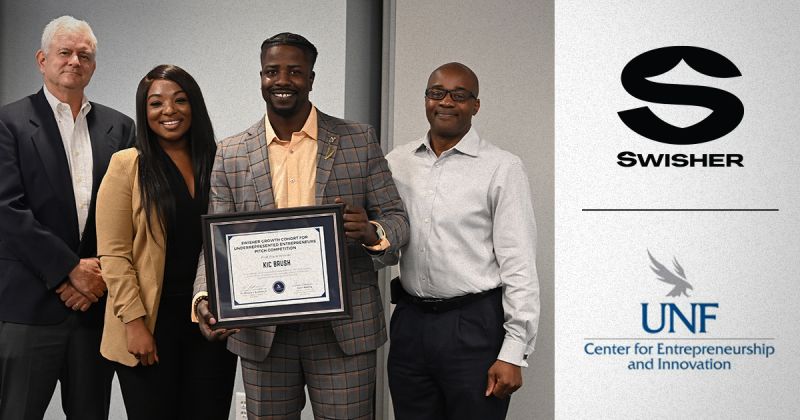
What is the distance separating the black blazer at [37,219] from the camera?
2.64 metres

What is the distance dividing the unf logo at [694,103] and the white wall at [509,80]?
118cm

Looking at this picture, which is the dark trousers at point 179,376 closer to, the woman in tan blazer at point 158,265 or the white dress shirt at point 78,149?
the woman in tan blazer at point 158,265

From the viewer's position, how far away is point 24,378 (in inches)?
105

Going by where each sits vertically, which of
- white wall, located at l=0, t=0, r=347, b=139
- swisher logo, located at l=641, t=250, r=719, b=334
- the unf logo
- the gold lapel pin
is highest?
white wall, located at l=0, t=0, r=347, b=139

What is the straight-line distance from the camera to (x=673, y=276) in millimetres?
2139

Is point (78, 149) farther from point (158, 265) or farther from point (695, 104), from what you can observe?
point (695, 104)

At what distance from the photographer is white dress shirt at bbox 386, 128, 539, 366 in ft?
8.12

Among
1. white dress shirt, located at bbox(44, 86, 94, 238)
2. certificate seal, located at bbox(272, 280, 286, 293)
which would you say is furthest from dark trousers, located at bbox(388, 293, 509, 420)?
white dress shirt, located at bbox(44, 86, 94, 238)

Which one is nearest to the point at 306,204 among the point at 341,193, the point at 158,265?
the point at 341,193

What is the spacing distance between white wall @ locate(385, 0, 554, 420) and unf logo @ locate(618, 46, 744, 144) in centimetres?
118

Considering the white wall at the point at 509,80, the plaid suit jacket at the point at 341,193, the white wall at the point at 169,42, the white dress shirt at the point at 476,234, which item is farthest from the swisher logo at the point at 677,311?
the white wall at the point at 169,42

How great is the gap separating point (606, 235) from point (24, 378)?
6.24ft

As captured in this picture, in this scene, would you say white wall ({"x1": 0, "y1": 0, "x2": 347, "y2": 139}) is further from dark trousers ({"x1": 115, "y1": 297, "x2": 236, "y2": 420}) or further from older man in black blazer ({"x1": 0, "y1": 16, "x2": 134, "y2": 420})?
dark trousers ({"x1": 115, "y1": 297, "x2": 236, "y2": 420})

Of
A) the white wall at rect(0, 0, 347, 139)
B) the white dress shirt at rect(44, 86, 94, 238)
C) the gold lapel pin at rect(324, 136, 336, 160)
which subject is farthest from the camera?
the white wall at rect(0, 0, 347, 139)
